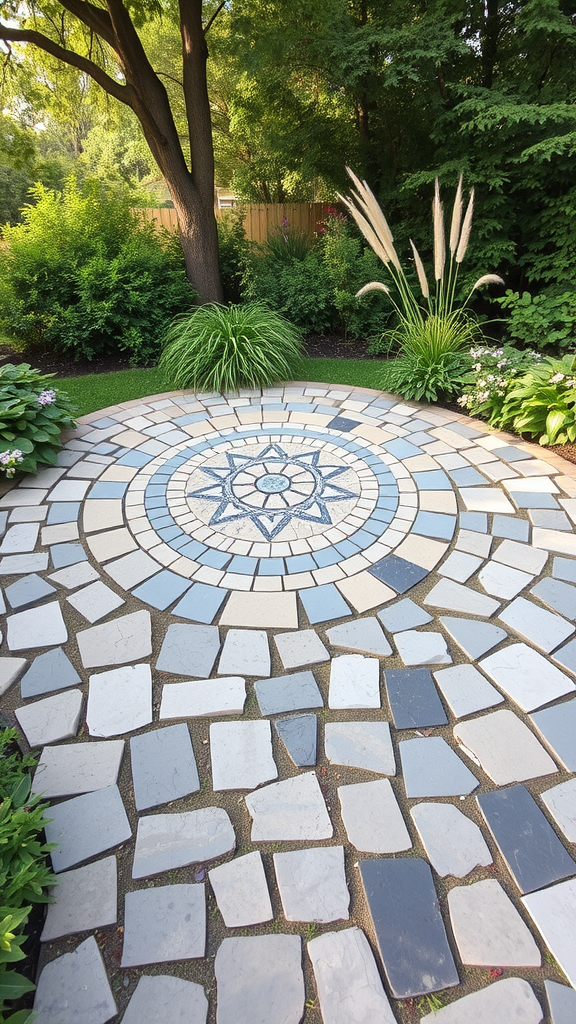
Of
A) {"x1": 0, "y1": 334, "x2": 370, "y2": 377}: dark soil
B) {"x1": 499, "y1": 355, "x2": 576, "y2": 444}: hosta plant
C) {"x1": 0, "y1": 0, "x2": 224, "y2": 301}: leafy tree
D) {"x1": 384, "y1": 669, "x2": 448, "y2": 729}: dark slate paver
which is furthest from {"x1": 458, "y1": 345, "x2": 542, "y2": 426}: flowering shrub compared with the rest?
{"x1": 0, "y1": 0, "x2": 224, "y2": 301}: leafy tree

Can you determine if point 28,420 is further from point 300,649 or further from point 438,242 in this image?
point 438,242

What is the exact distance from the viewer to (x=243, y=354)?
448cm

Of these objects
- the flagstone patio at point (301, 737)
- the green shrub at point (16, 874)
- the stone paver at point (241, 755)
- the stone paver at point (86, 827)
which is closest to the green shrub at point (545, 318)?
the flagstone patio at point (301, 737)

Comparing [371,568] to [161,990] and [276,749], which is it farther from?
[161,990]

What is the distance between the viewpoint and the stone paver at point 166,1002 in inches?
42.9

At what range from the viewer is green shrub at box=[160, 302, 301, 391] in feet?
14.6

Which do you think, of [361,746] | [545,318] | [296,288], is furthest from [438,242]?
[361,746]

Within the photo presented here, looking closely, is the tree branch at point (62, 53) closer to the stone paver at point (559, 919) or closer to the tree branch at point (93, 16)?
the tree branch at point (93, 16)

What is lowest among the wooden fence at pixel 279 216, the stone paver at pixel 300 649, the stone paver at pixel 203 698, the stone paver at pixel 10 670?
the stone paver at pixel 10 670

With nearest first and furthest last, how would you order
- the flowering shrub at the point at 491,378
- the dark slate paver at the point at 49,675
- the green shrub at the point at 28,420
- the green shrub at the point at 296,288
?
the dark slate paver at the point at 49,675 → the green shrub at the point at 28,420 → the flowering shrub at the point at 491,378 → the green shrub at the point at 296,288

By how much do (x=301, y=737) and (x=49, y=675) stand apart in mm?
985

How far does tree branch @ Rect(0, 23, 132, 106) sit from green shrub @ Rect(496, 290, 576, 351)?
4.32 m

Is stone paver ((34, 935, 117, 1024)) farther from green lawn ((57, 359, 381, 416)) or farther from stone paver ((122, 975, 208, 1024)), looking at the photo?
green lawn ((57, 359, 381, 416))

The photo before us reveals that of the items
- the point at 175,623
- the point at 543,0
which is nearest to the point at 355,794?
the point at 175,623
